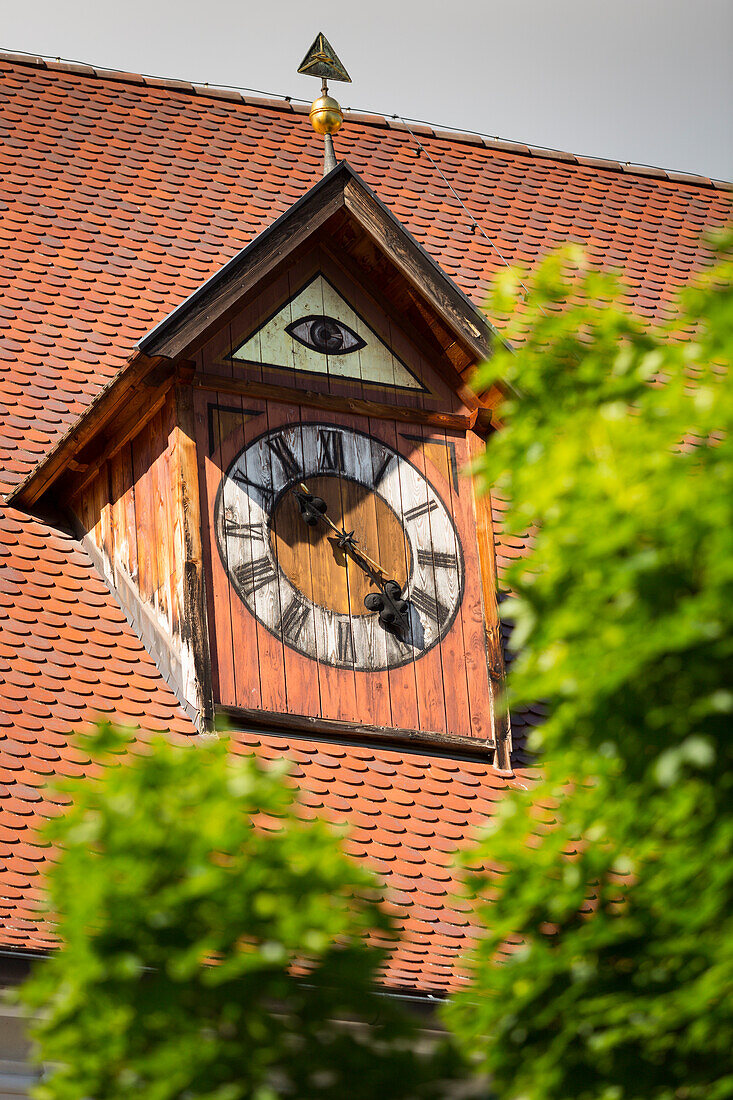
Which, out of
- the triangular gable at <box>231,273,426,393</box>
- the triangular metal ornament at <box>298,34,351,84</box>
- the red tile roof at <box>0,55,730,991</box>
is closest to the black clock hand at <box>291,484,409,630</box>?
the red tile roof at <box>0,55,730,991</box>

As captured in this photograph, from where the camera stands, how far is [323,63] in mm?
9188

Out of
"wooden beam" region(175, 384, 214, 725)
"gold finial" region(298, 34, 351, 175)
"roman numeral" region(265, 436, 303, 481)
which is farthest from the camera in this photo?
"gold finial" region(298, 34, 351, 175)

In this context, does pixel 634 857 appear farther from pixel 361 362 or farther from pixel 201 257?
pixel 201 257

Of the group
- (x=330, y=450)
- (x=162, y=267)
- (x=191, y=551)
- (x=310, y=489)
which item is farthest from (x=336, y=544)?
(x=162, y=267)

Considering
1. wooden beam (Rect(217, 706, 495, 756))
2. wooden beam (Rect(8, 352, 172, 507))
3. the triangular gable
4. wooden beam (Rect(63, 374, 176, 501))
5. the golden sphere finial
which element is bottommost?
wooden beam (Rect(217, 706, 495, 756))

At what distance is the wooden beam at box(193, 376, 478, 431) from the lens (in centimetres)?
782

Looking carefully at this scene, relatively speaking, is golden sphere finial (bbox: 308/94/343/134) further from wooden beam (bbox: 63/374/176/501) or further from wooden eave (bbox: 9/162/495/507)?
wooden beam (bbox: 63/374/176/501)

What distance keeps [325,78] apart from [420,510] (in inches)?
104

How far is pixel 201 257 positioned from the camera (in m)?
9.91

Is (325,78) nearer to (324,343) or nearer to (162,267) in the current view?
(162,267)

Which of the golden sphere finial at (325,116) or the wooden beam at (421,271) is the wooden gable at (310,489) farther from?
the golden sphere finial at (325,116)

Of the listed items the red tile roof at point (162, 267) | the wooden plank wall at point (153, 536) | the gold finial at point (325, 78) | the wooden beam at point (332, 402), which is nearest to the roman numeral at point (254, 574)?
the wooden plank wall at point (153, 536)

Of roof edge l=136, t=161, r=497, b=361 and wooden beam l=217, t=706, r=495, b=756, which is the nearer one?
wooden beam l=217, t=706, r=495, b=756

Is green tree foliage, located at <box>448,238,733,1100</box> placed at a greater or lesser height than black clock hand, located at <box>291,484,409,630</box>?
lesser
